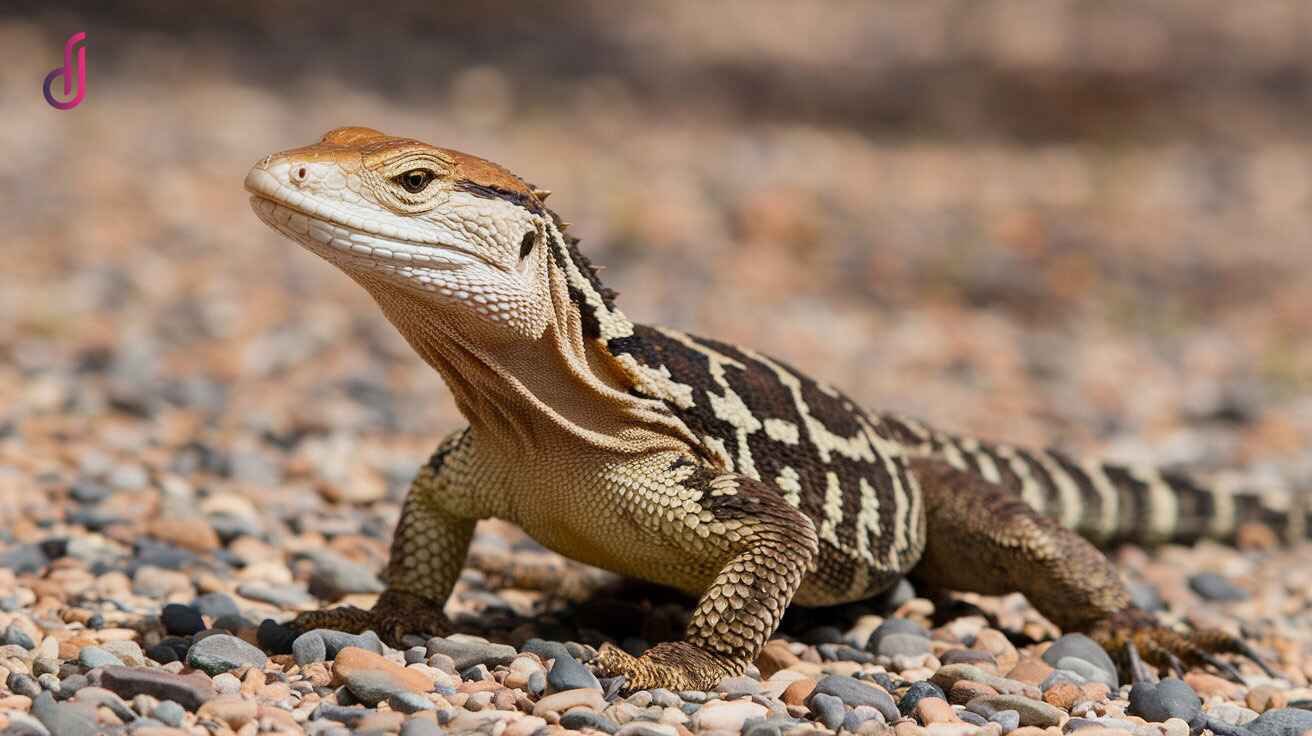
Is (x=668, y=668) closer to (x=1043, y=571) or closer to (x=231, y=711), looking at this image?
(x=231, y=711)

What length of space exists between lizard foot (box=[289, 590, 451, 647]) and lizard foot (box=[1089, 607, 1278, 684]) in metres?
2.90

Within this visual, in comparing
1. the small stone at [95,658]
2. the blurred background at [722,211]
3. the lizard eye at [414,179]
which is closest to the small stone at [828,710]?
the lizard eye at [414,179]

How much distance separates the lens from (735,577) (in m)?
5.09

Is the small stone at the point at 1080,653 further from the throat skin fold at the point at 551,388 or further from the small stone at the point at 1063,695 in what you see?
the throat skin fold at the point at 551,388

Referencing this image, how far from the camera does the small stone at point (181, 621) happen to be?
5459 millimetres

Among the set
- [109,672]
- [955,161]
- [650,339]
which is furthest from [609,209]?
[109,672]

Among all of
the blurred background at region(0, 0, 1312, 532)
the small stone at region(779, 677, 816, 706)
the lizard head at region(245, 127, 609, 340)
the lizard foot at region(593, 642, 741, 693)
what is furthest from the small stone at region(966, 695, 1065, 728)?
the blurred background at region(0, 0, 1312, 532)

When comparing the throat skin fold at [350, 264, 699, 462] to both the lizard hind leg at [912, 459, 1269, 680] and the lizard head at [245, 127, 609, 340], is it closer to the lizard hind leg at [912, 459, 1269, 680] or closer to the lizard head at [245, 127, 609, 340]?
the lizard head at [245, 127, 609, 340]

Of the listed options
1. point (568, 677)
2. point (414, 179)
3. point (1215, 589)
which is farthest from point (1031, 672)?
point (414, 179)

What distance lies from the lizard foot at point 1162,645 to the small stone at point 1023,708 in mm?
1287

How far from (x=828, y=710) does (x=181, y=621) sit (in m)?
2.56

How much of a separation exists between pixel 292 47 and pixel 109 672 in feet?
60.0

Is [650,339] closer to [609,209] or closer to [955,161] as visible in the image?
[609,209]

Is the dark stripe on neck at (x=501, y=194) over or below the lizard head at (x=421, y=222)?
over
